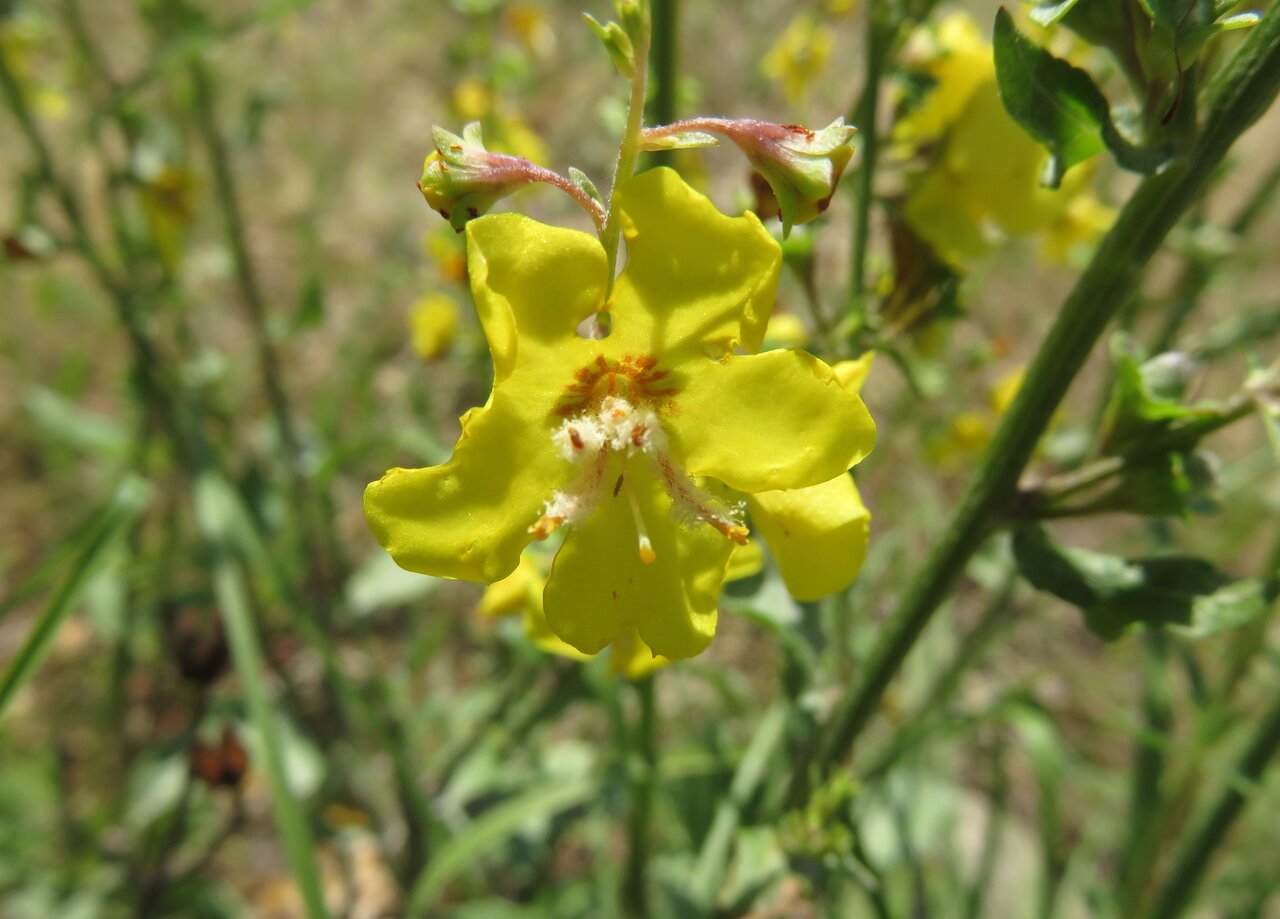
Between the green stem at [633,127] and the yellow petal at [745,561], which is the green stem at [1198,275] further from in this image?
the green stem at [633,127]

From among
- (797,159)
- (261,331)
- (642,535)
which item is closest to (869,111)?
(797,159)

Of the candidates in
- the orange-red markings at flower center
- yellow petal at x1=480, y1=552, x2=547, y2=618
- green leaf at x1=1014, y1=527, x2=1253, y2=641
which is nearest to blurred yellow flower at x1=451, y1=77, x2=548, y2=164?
yellow petal at x1=480, y1=552, x2=547, y2=618

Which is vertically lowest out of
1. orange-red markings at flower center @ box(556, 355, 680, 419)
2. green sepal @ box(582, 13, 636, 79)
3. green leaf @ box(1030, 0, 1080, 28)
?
orange-red markings at flower center @ box(556, 355, 680, 419)

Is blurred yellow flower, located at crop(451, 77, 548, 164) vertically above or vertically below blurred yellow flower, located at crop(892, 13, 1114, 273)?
below

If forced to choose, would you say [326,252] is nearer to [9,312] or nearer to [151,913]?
[9,312]

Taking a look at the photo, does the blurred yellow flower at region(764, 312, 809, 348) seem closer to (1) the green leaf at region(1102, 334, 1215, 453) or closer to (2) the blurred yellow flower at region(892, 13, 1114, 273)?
(2) the blurred yellow flower at region(892, 13, 1114, 273)

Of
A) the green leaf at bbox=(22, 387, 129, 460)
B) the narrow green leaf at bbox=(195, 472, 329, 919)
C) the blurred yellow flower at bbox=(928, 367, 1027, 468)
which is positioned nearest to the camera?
the narrow green leaf at bbox=(195, 472, 329, 919)
